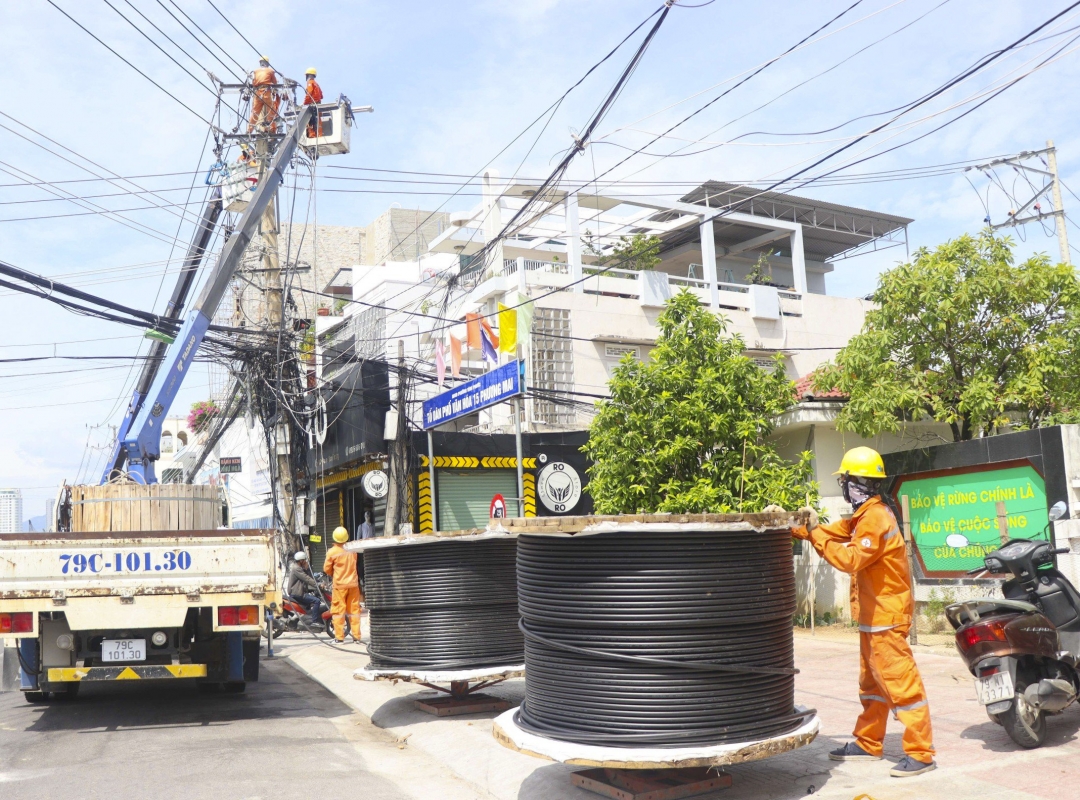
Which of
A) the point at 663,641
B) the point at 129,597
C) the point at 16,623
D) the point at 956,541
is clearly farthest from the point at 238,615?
the point at 956,541

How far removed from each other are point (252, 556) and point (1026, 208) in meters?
20.3

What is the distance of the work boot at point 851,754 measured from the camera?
5.72m

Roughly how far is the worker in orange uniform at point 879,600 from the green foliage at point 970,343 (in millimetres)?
6808

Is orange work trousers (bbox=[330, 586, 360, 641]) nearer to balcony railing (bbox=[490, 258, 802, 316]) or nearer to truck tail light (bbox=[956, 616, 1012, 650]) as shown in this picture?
truck tail light (bbox=[956, 616, 1012, 650])

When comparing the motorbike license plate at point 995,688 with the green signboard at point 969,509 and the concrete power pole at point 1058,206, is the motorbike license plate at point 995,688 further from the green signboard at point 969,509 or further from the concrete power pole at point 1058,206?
the concrete power pole at point 1058,206

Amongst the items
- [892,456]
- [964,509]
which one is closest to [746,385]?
[892,456]

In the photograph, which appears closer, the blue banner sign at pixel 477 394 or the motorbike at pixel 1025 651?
the motorbike at pixel 1025 651

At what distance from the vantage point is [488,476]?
71.3 feet

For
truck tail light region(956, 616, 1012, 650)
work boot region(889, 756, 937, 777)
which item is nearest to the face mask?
truck tail light region(956, 616, 1012, 650)

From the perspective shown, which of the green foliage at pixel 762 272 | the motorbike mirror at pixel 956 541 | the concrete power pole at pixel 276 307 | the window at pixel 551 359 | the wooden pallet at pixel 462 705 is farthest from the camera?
the green foliage at pixel 762 272

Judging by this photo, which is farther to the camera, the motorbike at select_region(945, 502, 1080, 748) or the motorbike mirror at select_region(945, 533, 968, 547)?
the motorbike mirror at select_region(945, 533, 968, 547)

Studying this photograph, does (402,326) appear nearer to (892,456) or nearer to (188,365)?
(188,365)

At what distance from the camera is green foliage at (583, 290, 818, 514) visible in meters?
13.1

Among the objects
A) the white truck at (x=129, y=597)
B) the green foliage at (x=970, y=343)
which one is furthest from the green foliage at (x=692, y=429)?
the white truck at (x=129, y=597)
